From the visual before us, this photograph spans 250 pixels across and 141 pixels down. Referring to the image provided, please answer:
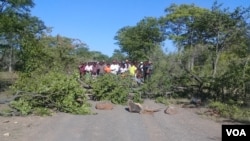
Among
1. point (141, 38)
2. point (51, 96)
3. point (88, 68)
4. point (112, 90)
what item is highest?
point (141, 38)

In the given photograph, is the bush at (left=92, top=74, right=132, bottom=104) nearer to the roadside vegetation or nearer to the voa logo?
the roadside vegetation

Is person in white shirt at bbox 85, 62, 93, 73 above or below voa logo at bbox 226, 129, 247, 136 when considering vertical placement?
above

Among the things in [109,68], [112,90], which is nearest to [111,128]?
[112,90]

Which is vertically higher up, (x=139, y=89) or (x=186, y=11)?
(x=186, y=11)

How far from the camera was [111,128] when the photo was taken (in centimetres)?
1291

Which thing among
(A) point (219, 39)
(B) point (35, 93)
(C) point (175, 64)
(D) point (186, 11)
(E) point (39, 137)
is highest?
(D) point (186, 11)

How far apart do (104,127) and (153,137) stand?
189 cm

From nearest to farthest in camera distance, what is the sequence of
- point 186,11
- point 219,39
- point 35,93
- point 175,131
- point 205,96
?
point 175,131 → point 35,93 → point 205,96 → point 219,39 → point 186,11

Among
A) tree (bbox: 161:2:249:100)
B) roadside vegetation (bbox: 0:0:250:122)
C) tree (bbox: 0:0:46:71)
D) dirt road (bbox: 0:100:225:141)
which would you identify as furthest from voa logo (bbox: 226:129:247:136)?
tree (bbox: 0:0:46:71)

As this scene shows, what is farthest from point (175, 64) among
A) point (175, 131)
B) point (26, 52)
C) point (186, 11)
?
point (186, 11)

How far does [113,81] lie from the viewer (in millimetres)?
20031

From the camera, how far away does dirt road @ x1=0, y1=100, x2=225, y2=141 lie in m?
11.6

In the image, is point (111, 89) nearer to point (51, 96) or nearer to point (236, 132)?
point (51, 96)

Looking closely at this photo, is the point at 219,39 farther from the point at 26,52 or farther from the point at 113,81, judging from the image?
the point at 26,52
